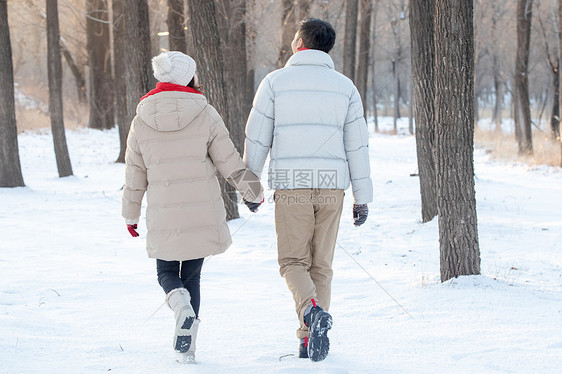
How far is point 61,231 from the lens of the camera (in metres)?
7.82

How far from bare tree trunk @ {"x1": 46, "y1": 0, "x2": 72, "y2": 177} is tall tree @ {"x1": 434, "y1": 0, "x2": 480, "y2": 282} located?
10.5 metres

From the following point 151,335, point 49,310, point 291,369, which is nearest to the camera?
point 291,369

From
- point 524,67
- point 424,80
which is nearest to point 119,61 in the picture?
point 524,67

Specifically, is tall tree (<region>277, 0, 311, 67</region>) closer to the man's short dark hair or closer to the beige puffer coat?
the man's short dark hair

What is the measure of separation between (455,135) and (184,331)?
9.91ft

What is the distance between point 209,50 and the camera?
26.0 feet

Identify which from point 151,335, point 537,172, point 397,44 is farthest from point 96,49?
point 151,335

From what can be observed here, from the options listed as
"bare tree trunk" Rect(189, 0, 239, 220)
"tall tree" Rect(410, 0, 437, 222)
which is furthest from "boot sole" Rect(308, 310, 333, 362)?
"bare tree trunk" Rect(189, 0, 239, 220)

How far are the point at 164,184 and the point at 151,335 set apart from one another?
51.7 inches

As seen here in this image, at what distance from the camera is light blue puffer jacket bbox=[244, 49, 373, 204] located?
3.44m

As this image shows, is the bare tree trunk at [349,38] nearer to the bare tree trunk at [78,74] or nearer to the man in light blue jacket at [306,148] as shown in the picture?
the man in light blue jacket at [306,148]

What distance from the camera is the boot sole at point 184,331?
10.3ft

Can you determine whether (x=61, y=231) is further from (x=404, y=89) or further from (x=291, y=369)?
(x=404, y=89)

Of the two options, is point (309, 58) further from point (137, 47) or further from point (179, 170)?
point (137, 47)
